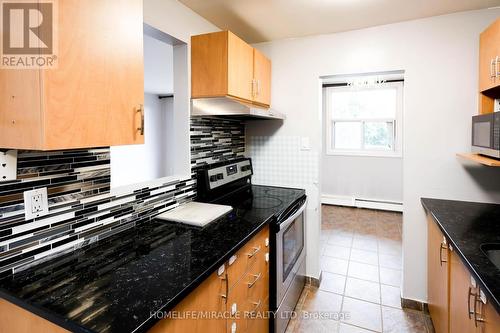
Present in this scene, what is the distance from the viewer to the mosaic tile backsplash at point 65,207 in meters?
1.04

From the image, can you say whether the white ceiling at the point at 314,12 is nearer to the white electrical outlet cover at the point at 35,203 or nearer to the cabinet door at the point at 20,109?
the cabinet door at the point at 20,109

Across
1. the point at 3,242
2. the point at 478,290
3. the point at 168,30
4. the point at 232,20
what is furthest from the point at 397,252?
the point at 3,242

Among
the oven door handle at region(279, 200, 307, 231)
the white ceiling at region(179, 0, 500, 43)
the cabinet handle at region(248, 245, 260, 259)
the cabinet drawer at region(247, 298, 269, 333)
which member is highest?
the white ceiling at region(179, 0, 500, 43)

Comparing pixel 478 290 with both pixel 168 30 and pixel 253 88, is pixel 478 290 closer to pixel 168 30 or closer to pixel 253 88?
pixel 253 88

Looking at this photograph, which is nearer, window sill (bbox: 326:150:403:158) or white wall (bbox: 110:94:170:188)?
window sill (bbox: 326:150:403:158)

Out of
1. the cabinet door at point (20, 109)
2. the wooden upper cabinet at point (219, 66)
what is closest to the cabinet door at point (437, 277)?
the wooden upper cabinet at point (219, 66)

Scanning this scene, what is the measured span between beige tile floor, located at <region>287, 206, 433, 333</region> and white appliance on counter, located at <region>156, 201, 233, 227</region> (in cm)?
106

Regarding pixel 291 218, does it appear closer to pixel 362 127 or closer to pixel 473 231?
pixel 473 231

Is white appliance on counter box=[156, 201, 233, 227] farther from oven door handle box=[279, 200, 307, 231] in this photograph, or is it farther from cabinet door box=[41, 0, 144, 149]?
cabinet door box=[41, 0, 144, 149]

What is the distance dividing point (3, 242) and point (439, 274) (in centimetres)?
224

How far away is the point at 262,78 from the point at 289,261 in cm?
153

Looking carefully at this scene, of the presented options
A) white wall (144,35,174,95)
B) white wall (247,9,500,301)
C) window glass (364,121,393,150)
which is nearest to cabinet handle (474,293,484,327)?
white wall (247,9,500,301)

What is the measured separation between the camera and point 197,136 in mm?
2137

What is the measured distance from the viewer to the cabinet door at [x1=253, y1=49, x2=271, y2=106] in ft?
7.51
